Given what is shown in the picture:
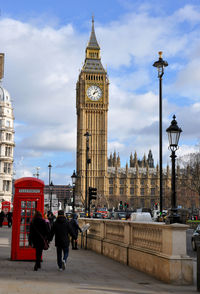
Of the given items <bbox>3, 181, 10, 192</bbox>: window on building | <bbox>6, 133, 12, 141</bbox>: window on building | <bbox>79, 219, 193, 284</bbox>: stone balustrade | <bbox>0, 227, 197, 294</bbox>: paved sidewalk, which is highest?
<bbox>6, 133, 12, 141</bbox>: window on building

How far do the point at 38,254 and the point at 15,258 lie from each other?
2318mm

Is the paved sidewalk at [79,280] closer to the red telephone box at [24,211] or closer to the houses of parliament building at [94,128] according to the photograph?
the red telephone box at [24,211]

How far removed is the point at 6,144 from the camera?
73438 millimetres

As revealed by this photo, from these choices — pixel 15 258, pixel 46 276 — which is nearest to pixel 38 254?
pixel 46 276

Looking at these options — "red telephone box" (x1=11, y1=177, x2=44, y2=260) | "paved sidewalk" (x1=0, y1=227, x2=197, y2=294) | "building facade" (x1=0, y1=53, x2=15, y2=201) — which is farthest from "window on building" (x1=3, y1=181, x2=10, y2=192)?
"paved sidewalk" (x1=0, y1=227, x2=197, y2=294)

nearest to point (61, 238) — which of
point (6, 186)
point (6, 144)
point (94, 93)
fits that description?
point (6, 144)

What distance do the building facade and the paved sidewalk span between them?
60.7m

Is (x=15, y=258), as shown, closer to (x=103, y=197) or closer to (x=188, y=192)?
(x=188, y=192)

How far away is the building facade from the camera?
72500mm

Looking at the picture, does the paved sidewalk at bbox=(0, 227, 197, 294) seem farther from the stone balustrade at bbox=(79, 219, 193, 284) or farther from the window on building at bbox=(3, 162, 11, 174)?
the window on building at bbox=(3, 162, 11, 174)

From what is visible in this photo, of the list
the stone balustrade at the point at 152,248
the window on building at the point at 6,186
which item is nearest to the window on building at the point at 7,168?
the window on building at the point at 6,186

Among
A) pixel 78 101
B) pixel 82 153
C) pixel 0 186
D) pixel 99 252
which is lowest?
pixel 99 252

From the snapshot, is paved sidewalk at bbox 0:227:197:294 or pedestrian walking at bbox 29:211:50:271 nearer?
paved sidewalk at bbox 0:227:197:294

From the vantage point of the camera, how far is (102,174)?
12488cm
